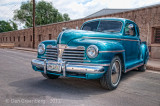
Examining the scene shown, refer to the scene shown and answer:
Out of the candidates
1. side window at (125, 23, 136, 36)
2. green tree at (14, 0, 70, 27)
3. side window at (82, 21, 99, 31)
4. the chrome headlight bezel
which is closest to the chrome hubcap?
the chrome headlight bezel

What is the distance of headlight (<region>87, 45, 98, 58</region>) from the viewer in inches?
119

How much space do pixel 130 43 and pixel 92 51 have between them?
1814mm

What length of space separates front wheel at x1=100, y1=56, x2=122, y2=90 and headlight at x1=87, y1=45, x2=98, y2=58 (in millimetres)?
476

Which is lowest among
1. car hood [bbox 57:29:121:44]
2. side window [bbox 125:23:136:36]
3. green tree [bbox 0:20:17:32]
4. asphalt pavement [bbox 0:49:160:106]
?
asphalt pavement [bbox 0:49:160:106]

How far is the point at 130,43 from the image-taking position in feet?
14.4

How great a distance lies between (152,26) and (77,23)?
849 centimetres

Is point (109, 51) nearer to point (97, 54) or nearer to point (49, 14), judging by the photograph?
point (97, 54)

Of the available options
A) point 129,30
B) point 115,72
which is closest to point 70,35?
point 115,72

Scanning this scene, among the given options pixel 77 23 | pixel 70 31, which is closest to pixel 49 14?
pixel 77 23

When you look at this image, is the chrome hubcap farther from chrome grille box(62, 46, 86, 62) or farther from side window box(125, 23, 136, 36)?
side window box(125, 23, 136, 36)

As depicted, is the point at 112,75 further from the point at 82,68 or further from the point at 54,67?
the point at 54,67

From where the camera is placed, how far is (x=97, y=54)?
9.91 feet

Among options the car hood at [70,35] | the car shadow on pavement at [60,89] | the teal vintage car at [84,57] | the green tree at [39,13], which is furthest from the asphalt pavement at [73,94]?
the green tree at [39,13]

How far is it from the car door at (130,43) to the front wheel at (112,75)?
2.09ft
